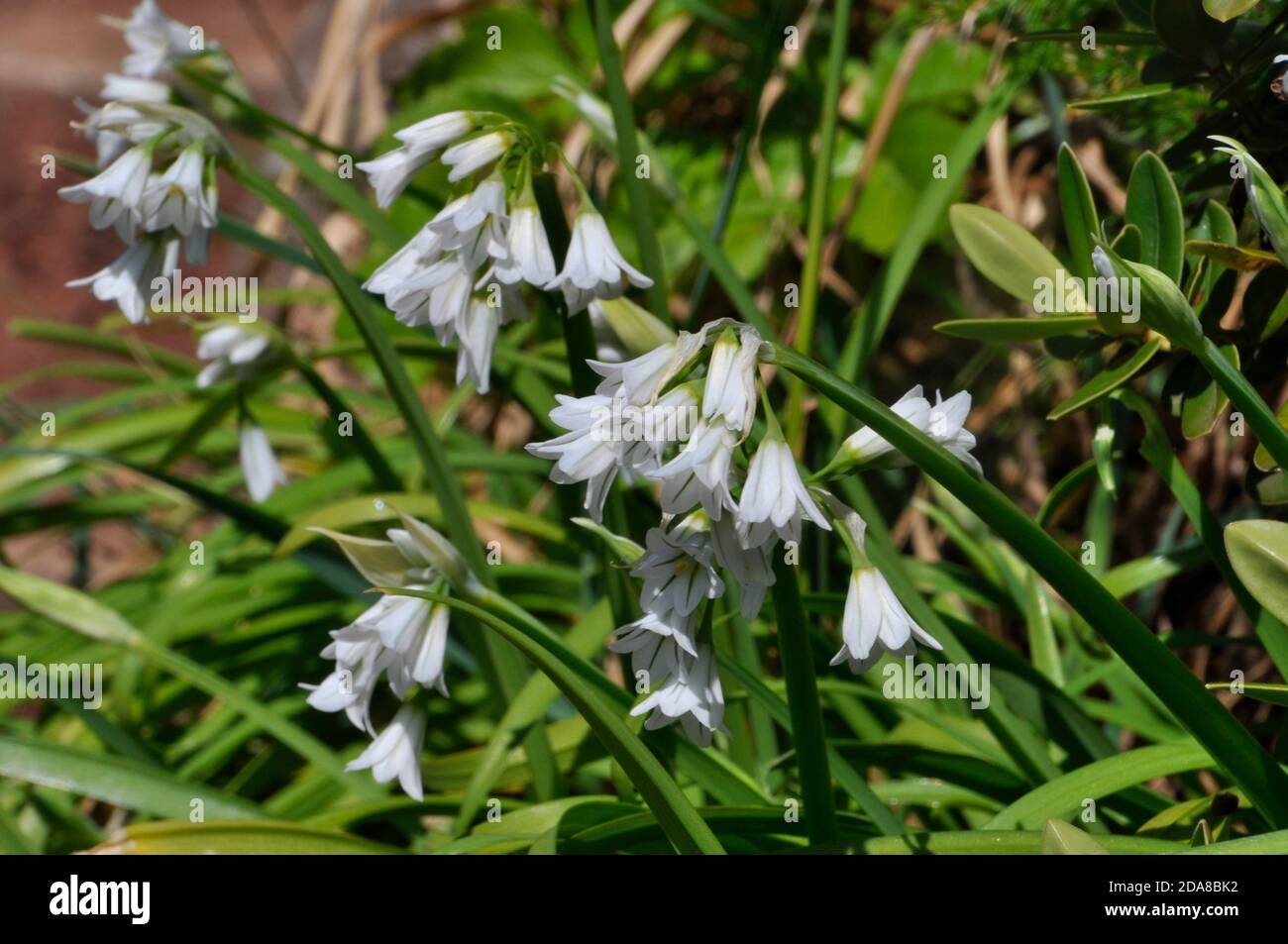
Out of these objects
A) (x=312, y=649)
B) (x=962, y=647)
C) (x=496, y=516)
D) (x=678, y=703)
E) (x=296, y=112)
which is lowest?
(x=678, y=703)

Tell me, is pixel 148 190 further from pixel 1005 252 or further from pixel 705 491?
pixel 1005 252

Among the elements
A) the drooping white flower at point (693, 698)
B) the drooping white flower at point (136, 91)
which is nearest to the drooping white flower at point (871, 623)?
the drooping white flower at point (693, 698)

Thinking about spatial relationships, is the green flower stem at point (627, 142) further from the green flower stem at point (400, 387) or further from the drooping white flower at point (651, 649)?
the drooping white flower at point (651, 649)

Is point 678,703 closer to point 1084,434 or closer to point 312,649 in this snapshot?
point 312,649

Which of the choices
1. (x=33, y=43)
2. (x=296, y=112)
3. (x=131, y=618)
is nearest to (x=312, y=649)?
(x=131, y=618)
